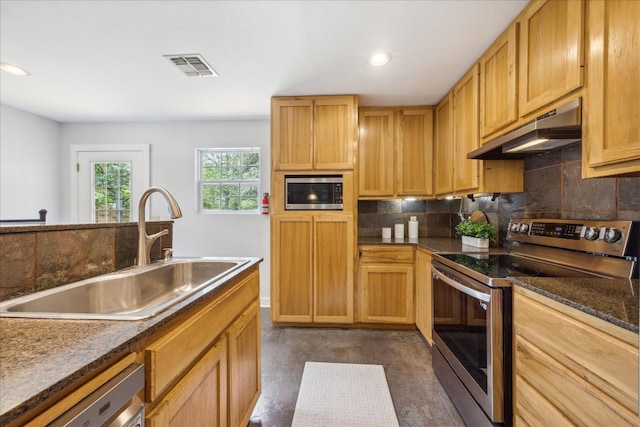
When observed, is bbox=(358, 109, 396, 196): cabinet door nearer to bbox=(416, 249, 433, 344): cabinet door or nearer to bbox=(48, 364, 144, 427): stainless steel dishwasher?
bbox=(416, 249, 433, 344): cabinet door

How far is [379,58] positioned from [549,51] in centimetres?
108

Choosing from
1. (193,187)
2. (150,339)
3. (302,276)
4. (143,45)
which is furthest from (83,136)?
(150,339)

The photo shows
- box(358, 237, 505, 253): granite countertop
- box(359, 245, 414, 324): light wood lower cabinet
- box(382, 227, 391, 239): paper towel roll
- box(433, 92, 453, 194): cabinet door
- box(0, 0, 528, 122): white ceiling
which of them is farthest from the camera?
box(382, 227, 391, 239): paper towel roll

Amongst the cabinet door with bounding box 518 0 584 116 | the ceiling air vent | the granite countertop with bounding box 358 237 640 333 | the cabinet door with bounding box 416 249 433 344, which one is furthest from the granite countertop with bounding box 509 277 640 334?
the ceiling air vent

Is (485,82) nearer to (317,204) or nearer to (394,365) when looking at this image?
(317,204)

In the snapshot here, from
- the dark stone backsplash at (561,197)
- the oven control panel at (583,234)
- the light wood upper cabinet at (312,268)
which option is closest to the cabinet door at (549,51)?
the dark stone backsplash at (561,197)

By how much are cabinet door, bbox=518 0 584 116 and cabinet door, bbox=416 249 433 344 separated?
1.38m

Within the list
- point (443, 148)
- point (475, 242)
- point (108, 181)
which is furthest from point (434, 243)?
point (108, 181)

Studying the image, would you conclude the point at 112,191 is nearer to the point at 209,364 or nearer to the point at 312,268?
the point at 312,268

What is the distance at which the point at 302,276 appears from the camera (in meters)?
2.84

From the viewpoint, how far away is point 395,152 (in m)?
3.10

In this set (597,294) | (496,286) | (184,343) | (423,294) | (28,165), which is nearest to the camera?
(184,343)

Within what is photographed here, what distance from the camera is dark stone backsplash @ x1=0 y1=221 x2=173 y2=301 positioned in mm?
973

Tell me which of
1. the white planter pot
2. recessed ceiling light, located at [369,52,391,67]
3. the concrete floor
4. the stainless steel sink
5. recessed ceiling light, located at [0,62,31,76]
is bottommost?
the concrete floor
